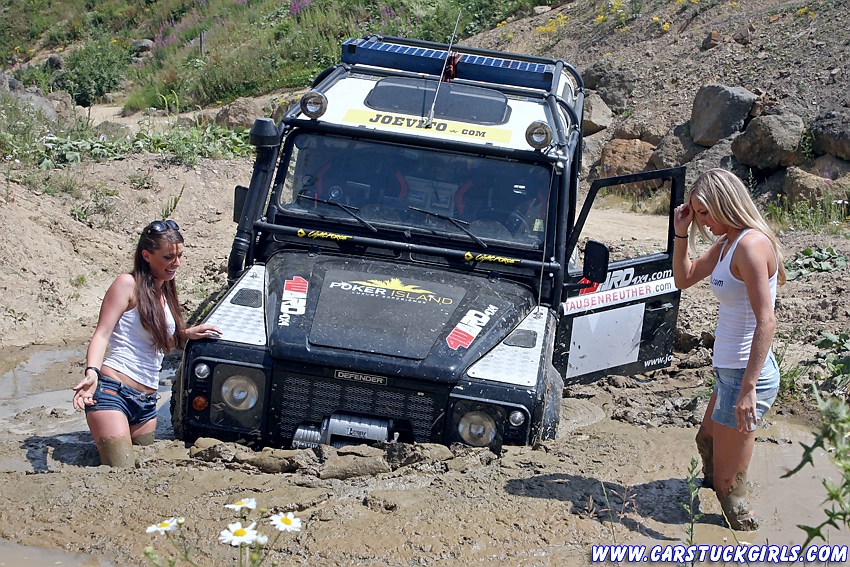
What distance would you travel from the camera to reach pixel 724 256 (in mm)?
4277

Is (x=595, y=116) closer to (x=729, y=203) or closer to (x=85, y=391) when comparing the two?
(x=729, y=203)

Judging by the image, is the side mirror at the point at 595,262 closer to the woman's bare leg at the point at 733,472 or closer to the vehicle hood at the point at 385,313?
the vehicle hood at the point at 385,313

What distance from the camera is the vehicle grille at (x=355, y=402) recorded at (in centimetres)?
484

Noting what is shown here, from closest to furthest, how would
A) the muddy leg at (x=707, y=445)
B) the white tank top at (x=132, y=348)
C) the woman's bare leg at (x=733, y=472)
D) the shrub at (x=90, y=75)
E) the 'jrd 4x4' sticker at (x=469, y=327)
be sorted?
the woman's bare leg at (x=733, y=472) → the muddy leg at (x=707, y=445) → the white tank top at (x=132, y=348) → the 'jrd 4x4' sticker at (x=469, y=327) → the shrub at (x=90, y=75)

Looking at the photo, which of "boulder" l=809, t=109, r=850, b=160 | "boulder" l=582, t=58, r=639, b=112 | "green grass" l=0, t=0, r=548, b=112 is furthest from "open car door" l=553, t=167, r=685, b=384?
"green grass" l=0, t=0, r=548, b=112

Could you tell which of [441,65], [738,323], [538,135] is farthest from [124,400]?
[441,65]

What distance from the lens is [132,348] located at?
16.2 ft

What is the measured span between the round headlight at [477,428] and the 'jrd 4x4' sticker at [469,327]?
361 mm

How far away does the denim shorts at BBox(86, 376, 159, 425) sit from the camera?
4.81m

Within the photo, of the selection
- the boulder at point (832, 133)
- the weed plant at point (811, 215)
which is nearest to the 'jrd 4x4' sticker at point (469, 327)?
the weed plant at point (811, 215)

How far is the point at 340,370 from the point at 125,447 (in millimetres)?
1121

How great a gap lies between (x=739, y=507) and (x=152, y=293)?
9.72 ft

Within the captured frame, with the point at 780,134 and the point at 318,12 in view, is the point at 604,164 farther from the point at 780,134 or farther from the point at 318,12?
the point at 318,12

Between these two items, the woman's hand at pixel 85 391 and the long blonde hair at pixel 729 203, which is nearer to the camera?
the long blonde hair at pixel 729 203
